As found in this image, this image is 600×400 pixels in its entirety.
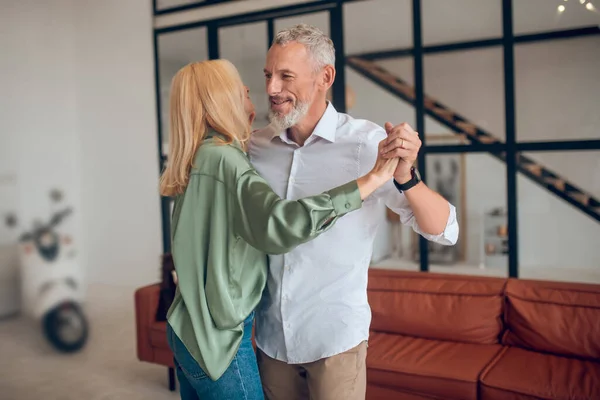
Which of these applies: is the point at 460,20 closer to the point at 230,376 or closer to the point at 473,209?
the point at 473,209

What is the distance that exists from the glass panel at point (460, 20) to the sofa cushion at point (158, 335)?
2353 millimetres

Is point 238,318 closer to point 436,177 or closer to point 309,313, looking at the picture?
point 309,313

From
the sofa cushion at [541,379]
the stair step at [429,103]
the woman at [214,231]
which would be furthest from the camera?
the stair step at [429,103]

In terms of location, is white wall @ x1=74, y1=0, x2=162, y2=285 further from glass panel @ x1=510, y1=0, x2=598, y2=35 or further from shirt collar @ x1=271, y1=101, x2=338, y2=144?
shirt collar @ x1=271, y1=101, x2=338, y2=144

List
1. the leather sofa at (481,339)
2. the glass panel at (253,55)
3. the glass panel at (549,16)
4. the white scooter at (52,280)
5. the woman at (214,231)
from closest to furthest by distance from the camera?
the woman at (214,231)
the leather sofa at (481,339)
the white scooter at (52,280)
the glass panel at (549,16)
the glass panel at (253,55)

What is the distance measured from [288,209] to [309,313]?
1.19 feet

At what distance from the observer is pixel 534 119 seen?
3.31 metres

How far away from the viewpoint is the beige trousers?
4.51 feet

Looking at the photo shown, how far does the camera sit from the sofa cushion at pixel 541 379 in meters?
2.22

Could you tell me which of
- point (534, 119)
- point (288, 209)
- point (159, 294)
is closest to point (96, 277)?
point (159, 294)

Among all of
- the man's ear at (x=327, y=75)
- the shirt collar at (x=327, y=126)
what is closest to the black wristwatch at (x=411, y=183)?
the shirt collar at (x=327, y=126)

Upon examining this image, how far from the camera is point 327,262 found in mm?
1414

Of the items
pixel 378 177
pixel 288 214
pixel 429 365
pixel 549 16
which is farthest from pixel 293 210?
pixel 549 16

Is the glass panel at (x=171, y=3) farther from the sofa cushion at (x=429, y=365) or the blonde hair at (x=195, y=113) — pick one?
Result: the blonde hair at (x=195, y=113)
